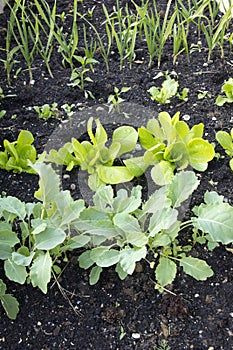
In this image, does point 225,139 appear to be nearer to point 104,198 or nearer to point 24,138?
point 104,198

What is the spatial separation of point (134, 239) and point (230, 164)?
0.49 metres

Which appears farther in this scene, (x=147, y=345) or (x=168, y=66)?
(x=168, y=66)

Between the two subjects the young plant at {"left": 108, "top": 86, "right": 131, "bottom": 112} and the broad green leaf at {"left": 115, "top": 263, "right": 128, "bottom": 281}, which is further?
the young plant at {"left": 108, "top": 86, "right": 131, "bottom": 112}

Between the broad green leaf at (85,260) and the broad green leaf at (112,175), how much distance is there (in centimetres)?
30

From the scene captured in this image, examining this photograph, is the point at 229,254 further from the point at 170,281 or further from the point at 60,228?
the point at 60,228

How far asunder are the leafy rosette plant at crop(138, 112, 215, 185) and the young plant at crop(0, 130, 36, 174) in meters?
0.37

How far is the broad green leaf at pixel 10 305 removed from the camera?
1.59m

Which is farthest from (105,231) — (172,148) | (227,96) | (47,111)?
(227,96)

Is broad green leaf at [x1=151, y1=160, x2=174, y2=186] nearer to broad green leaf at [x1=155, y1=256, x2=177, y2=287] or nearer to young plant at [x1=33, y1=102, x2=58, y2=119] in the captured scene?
broad green leaf at [x1=155, y1=256, x2=177, y2=287]

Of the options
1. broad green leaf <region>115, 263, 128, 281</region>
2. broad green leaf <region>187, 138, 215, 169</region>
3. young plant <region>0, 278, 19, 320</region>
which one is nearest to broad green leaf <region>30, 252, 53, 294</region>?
young plant <region>0, 278, 19, 320</region>

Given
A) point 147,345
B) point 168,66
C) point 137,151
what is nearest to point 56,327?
point 147,345

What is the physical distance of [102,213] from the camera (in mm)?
1683

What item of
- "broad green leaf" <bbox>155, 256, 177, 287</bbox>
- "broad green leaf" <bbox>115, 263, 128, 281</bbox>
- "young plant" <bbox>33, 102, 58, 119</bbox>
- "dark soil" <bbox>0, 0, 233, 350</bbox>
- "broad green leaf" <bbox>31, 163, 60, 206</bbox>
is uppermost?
"broad green leaf" <bbox>31, 163, 60, 206</bbox>

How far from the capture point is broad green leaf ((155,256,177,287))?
159 centimetres
